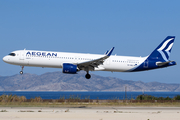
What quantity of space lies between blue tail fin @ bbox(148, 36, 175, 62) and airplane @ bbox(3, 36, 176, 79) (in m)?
1.18

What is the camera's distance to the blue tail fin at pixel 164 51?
146ft

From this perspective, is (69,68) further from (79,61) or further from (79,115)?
(79,115)

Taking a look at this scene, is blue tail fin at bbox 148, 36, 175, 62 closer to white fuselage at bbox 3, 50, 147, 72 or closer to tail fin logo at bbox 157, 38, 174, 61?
tail fin logo at bbox 157, 38, 174, 61

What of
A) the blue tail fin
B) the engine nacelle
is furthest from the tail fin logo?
the engine nacelle

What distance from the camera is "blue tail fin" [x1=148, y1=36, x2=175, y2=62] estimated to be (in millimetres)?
44500

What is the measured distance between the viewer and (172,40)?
1844 inches

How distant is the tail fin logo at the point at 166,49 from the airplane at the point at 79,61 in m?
2.15

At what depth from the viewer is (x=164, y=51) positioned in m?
45.6

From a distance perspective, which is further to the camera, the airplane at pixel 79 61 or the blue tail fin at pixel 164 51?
the blue tail fin at pixel 164 51

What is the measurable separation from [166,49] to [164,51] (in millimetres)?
676

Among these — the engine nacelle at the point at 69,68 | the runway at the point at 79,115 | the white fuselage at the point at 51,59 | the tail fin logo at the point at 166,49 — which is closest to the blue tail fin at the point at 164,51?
the tail fin logo at the point at 166,49

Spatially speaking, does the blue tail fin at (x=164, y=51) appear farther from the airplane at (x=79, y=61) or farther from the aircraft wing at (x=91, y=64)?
the aircraft wing at (x=91, y=64)

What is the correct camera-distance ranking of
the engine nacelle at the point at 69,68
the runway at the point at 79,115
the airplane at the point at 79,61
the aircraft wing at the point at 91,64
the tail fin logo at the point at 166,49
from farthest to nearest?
the tail fin logo at the point at 166,49 → the airplane at the point at 79,61 → the engine nacelle at the point at 69,68 → the aircraft wing at the point at 91,64 → the runway at the point at 79,115

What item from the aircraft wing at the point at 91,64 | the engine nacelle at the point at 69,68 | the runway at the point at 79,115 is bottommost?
the runway at the point at 79,115
